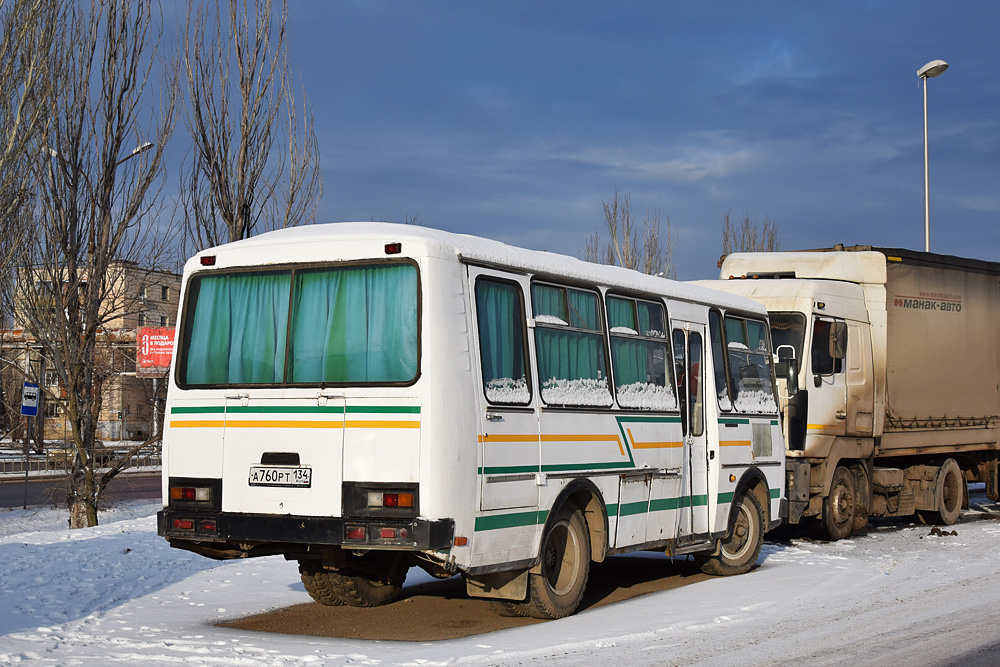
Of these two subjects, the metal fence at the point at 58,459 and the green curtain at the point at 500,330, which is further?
the metal fence at the point at 58,459

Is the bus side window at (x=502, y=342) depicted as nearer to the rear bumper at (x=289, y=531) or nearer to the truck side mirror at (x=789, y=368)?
the rear bumper at (x=289, y=531)

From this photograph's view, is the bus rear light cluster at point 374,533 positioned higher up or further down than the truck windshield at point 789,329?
further down

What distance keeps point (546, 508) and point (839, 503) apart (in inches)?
327

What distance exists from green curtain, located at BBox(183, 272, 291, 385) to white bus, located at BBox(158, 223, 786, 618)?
0.05 ft

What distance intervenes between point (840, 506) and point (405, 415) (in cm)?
981

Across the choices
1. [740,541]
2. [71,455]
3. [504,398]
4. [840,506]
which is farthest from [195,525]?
[71,455]

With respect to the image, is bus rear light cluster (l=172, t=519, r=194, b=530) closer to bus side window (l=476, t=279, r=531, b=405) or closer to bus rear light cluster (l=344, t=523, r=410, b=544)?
bus rear light cluster (l=344, t=523, r=410, b=544)

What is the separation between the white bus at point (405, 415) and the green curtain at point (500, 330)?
0.06 feet

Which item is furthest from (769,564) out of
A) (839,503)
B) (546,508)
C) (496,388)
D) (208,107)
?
Answer: (208,107)

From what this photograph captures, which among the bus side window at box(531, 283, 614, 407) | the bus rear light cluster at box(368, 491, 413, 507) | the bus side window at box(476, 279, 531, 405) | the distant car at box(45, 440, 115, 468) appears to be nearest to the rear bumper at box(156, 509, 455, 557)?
the bus rear light cluster at box(368, 491, 413, 507)

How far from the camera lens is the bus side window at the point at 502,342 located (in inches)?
342

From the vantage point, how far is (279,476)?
8422 millimetres

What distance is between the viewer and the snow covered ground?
25.5ft

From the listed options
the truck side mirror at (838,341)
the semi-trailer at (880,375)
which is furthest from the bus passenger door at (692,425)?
the truck side mirror at (838,341)
